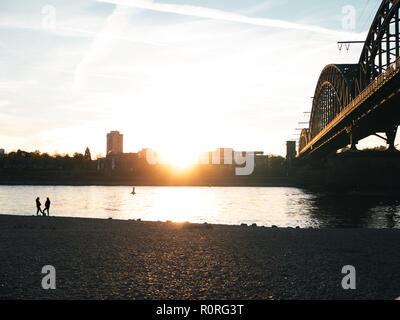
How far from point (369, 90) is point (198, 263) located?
40.7 metres

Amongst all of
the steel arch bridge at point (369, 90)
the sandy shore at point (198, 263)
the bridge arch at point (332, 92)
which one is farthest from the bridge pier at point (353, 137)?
the sandy shore at point (198, 263)

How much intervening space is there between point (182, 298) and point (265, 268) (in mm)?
3440

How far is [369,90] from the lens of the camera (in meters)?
45.1

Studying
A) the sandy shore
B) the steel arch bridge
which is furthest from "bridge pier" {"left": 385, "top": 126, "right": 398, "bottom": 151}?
the sandy shore

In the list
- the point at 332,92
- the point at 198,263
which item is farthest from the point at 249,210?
the point at 332,92

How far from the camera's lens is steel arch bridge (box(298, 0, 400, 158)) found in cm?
4310

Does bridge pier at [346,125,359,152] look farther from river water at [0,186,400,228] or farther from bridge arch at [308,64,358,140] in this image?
bridge arch at [308,64,358,140]

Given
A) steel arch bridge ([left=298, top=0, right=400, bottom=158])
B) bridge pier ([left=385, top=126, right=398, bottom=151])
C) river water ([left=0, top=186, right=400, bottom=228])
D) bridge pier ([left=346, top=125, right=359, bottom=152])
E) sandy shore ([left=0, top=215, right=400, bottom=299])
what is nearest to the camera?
sandy shore ([left=0, top=215, right=400, bottom=299])

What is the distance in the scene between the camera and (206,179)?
133 metres

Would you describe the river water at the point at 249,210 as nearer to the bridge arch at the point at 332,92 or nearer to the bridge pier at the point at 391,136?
the bridge pier at the point at 391,136

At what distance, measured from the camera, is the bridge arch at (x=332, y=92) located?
235 ft

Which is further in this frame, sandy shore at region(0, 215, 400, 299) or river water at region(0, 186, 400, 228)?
river water at region(0, 186, 400, 228)
